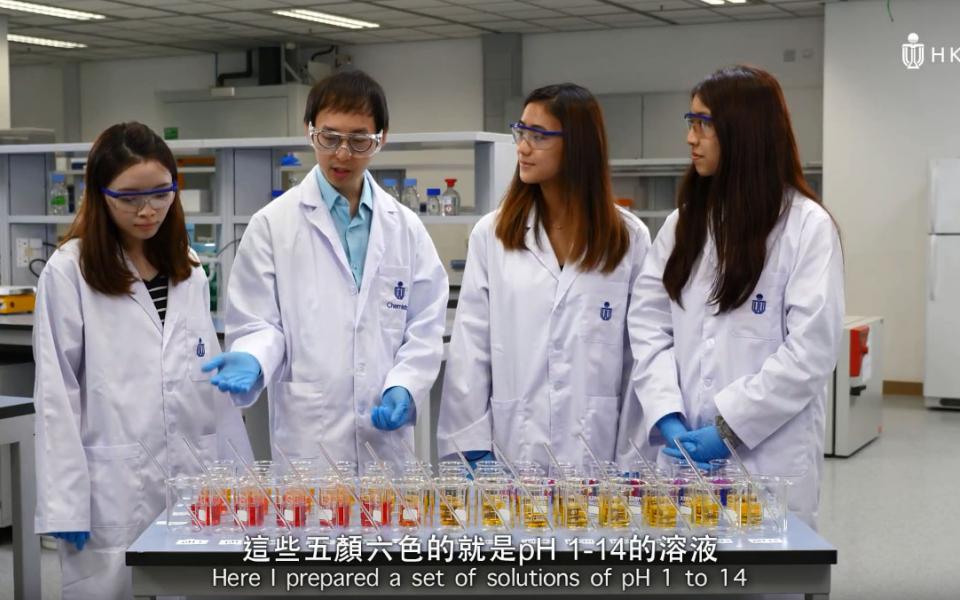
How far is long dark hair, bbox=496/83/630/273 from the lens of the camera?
2.51 m

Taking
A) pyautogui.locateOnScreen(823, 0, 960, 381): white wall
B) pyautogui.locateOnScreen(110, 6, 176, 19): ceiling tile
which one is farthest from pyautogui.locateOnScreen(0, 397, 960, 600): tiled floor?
pyautogui.locateOnScreen(110, 6, 176, 19): ceiling tile

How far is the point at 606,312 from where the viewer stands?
2.51 meters

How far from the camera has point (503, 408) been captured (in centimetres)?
255

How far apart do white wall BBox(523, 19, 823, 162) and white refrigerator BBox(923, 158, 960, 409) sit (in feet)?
5.68

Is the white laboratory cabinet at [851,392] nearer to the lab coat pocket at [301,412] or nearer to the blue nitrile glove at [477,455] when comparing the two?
the blue nitrile glove at [477,455]

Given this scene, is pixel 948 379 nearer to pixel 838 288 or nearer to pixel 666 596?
pixel 838 288

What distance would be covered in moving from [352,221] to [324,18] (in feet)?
24.0

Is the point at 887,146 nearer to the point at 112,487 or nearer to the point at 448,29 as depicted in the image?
the point at 448,29

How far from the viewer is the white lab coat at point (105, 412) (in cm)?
223

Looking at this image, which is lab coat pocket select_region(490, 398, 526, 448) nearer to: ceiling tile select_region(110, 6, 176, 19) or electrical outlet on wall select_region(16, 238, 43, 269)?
electrical outlet on wall select_region(16, 238, 43, 269)

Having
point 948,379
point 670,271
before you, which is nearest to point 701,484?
point 670,271

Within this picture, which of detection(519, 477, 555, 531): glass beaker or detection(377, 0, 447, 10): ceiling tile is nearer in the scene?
detection(519, 477, 555, 531): glass beaker

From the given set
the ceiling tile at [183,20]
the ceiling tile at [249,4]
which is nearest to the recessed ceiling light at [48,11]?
the ceiling tile at [183,20]

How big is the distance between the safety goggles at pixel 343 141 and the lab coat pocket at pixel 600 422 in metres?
0.75
